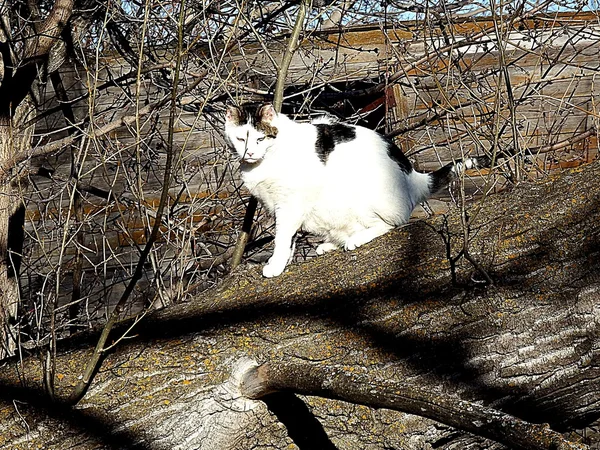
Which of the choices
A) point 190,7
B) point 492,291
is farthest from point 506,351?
point 190,7

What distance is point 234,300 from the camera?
219cm

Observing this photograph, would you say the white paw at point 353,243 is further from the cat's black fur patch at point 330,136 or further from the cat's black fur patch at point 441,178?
the cat's black fur patch at point 441,178

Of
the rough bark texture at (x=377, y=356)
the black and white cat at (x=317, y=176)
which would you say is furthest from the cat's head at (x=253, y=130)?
the rough bark texture at (x=377, y=356)

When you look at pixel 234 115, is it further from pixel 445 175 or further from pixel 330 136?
pixel 445 175

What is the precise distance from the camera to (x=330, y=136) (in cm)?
314

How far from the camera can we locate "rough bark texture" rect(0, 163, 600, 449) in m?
1.74

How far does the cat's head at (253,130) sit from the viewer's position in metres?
2.93

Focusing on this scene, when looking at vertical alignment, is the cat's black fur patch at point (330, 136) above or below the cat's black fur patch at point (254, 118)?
below

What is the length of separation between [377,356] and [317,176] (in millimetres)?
1356

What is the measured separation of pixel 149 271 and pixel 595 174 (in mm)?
3904

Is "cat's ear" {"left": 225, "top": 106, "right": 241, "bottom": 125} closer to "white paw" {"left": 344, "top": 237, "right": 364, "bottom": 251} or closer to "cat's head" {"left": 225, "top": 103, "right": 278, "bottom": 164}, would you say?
"cat's head" {"left": 225, "top": 103, "right": 278, "bottom": 164}

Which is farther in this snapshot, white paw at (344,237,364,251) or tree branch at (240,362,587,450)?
white paw at (344,237,364,251)

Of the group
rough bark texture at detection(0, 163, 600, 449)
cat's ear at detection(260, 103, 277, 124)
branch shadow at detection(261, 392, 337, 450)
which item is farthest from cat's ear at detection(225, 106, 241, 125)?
branch shadow at detection(261, 392, 337, 450)

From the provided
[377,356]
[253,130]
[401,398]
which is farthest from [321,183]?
[401,398]
